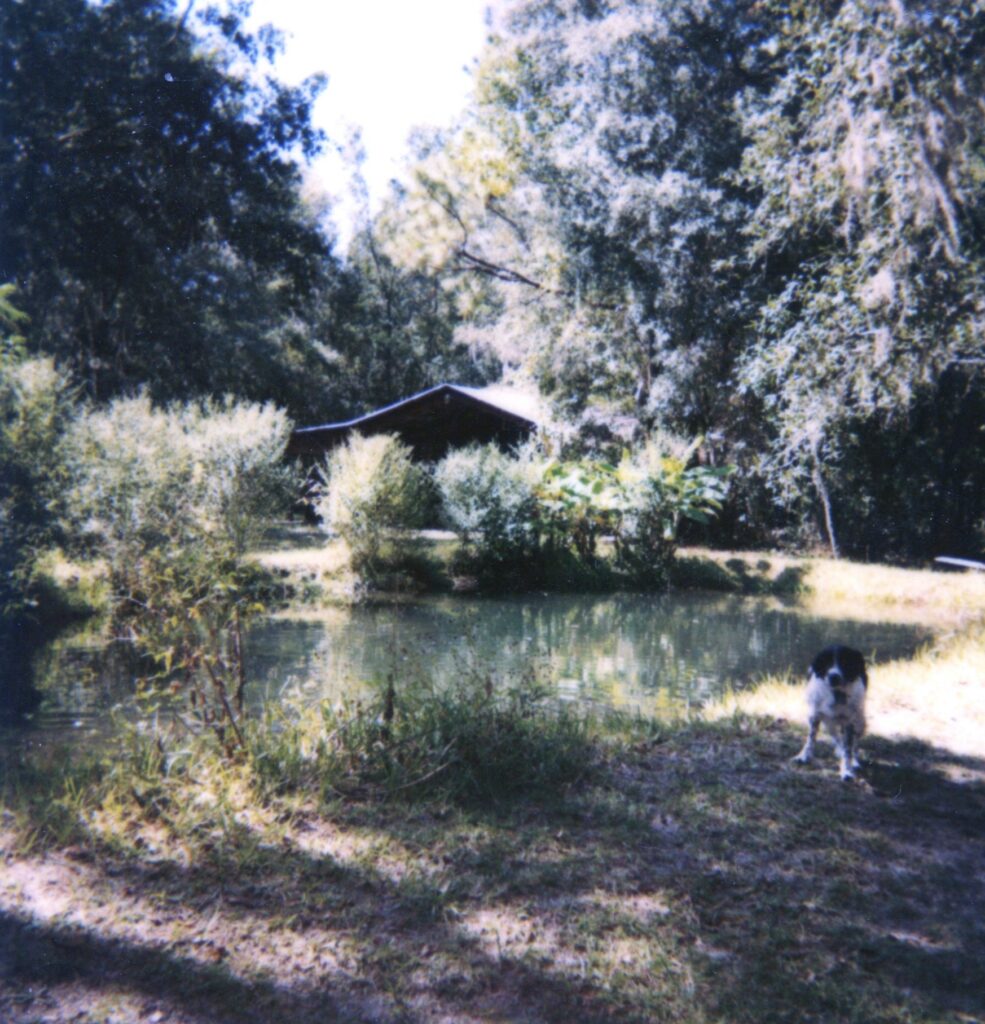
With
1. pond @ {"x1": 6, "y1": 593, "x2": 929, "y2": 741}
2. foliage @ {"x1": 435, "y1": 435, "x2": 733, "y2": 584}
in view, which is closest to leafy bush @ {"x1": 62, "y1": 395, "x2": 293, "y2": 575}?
pond @ {"x1": 6, "y1": 593, "x2": 929, "y2": 741}

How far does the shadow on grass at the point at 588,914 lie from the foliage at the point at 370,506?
41.0ft

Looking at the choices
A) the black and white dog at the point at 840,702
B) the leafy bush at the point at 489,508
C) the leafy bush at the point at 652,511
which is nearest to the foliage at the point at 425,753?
the black and white dog at the point at 840,702

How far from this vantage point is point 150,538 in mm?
12305

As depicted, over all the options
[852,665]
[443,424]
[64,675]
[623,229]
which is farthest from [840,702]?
[443,424]

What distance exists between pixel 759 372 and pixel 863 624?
485 cm

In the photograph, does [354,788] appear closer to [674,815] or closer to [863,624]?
[674,815]

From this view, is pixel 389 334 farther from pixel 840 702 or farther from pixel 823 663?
pixel 840 702

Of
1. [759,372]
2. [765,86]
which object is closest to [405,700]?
[759,372]

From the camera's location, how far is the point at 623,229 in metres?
18.7

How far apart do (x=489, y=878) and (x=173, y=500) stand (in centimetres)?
1026

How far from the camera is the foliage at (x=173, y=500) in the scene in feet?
24.3

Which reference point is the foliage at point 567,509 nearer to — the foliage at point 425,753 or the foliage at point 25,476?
the foliage at point 25,476

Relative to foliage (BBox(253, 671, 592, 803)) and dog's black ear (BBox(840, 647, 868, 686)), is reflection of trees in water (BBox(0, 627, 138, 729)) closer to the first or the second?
foliage (BBox(253, 671, 592, 803))

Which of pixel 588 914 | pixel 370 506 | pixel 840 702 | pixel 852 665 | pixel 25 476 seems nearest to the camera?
pixel 588 914
